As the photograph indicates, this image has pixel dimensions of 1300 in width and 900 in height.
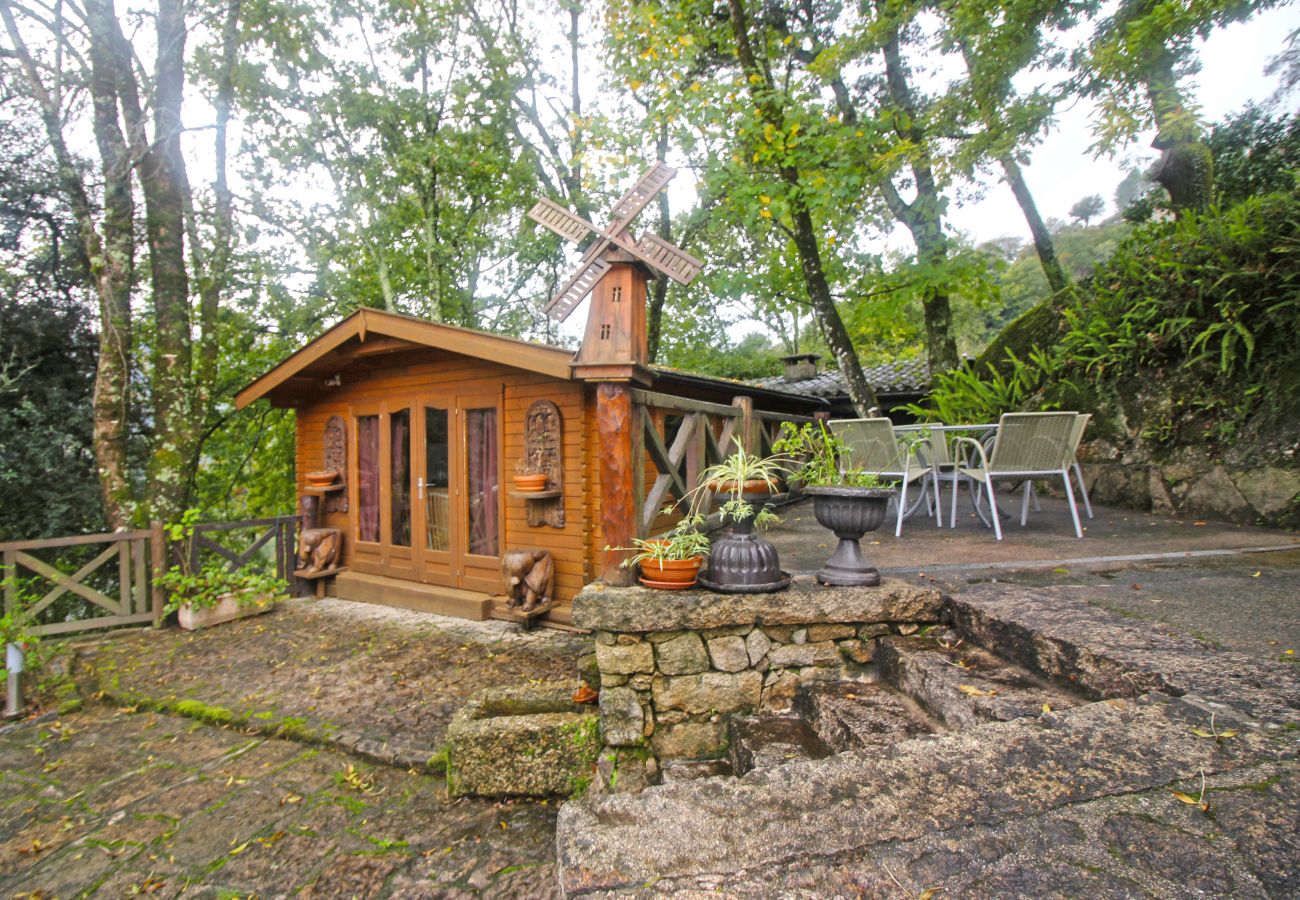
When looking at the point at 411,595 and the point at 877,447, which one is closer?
the point at 877,447

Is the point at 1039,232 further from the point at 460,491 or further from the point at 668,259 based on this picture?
the point at 460,491

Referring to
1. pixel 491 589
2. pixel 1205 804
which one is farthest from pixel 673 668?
pixel 491 589

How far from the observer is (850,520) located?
9.79 feet

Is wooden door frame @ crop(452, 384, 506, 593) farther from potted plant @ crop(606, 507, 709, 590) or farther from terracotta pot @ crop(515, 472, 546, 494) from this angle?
potted plant @ crop(606, 507, 709, 590)

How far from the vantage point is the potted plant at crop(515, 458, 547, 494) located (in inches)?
206

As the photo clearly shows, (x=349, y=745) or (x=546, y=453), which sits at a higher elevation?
(x=546, y=453)

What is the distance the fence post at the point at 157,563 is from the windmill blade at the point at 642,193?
552 cm

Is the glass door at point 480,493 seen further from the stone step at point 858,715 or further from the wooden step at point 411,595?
the stone step at point 858,715

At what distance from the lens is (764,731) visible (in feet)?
8.93

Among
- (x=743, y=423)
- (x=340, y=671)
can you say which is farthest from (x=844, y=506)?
(x=340, y=671)

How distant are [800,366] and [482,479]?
10.5m

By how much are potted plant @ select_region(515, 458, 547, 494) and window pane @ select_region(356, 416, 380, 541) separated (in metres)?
2.18

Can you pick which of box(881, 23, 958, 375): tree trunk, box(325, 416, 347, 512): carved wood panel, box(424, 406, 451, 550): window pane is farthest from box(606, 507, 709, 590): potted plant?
box(881, 23, 958, 375): tree trunk

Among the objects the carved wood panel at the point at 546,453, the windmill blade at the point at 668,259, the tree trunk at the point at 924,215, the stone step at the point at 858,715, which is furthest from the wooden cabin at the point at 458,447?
the tree trunk at the point at 924,215
